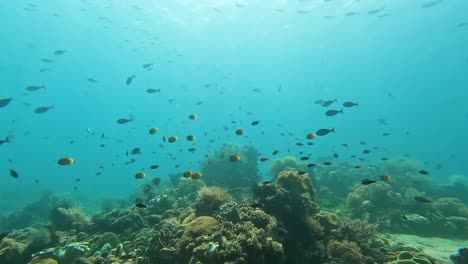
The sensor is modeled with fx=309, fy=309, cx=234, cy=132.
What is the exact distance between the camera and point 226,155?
86.5ft

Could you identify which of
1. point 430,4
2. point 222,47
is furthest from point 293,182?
point 222,47

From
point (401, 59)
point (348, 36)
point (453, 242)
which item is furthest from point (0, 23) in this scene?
point (401, 59)

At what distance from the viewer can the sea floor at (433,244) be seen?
11898 millimetres

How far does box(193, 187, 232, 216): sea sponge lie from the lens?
10.5 meters

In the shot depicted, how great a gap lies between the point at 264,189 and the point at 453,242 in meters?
10.7

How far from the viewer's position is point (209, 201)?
35.2ft

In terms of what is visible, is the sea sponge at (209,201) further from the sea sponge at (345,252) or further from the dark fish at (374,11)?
the dark fish at (374,11)

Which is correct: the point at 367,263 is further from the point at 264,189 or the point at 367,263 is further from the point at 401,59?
the point at 401,59

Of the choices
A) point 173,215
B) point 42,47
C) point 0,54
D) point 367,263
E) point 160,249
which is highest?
point 160,249

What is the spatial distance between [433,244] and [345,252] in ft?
24.6

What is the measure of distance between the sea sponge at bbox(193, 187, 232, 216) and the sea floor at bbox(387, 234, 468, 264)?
7682mm

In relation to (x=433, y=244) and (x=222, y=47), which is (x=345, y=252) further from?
(x=222, y=47)

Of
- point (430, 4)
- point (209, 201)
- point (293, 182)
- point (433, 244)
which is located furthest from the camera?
point (430, 4)

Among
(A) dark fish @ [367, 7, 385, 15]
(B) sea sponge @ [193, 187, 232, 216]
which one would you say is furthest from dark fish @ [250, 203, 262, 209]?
(A) dark fish @ [367, 7, 385, 15]
